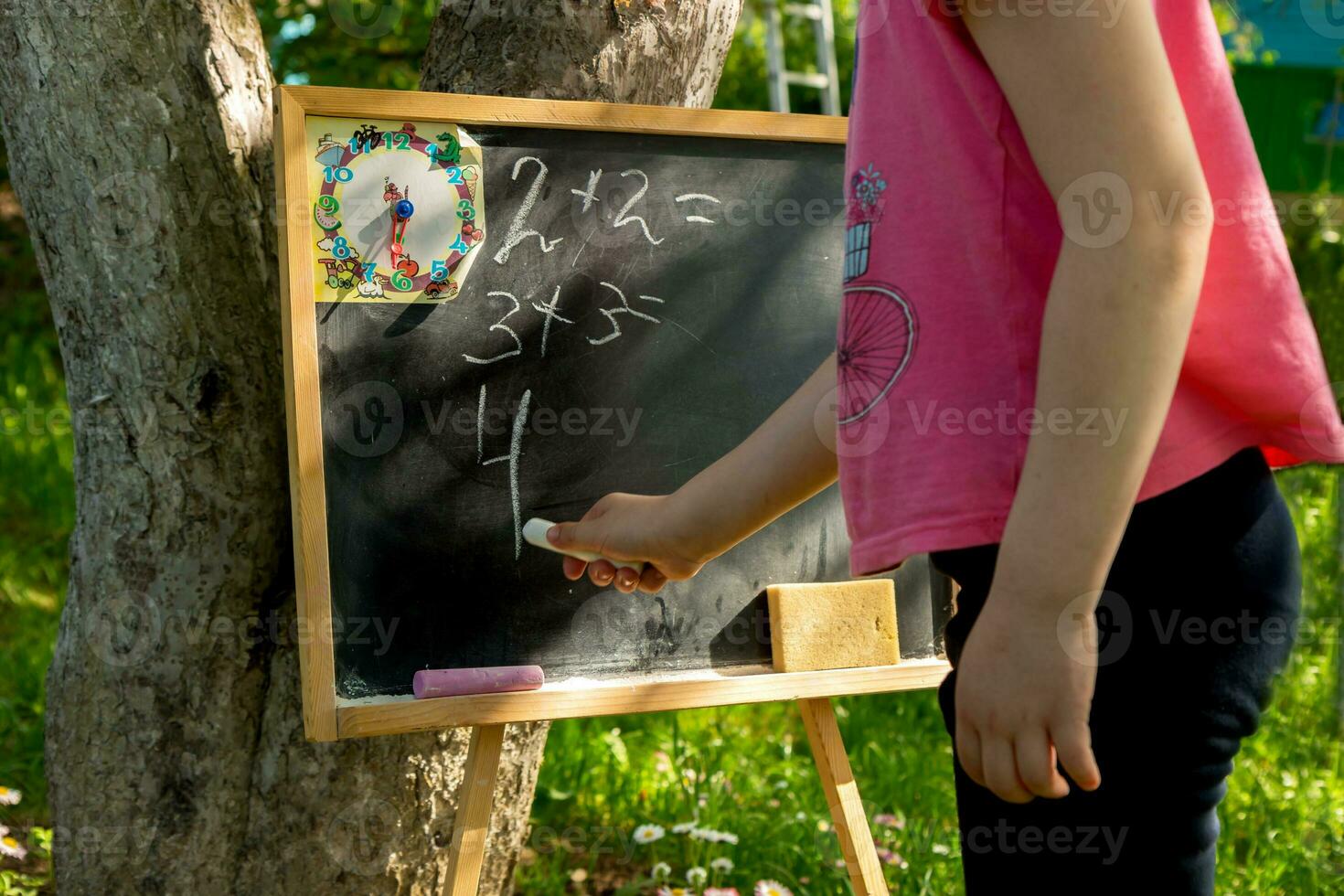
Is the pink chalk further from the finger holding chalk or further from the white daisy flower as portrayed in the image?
the white daisy flower

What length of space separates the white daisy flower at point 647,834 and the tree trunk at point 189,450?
551mm

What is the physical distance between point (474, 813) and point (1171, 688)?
111cm

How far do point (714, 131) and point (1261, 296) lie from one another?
1184mm

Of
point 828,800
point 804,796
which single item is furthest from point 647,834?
point 828,800

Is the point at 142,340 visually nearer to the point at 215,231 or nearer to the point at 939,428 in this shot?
the point at 215,231

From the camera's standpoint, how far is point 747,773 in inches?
118

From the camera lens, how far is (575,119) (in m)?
1.86

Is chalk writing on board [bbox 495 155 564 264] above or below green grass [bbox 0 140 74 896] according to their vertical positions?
above

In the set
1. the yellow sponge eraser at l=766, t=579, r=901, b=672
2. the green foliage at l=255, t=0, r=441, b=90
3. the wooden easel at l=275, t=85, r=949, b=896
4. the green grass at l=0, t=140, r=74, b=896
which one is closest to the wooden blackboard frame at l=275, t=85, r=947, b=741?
the wooden easel at l=275, t=85, r=949, b=896

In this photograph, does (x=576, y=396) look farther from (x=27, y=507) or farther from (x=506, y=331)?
(x=27, y=507)

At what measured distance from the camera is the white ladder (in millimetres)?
6922

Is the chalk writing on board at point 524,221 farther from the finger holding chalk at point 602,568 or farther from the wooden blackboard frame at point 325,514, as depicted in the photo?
the finger holding chalk at point 602,568

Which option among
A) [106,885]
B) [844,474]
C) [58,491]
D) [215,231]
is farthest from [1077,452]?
[58,491]

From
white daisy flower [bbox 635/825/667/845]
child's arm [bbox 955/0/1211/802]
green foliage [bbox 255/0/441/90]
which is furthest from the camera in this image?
green foliage [bbox 255/0/441/90]
